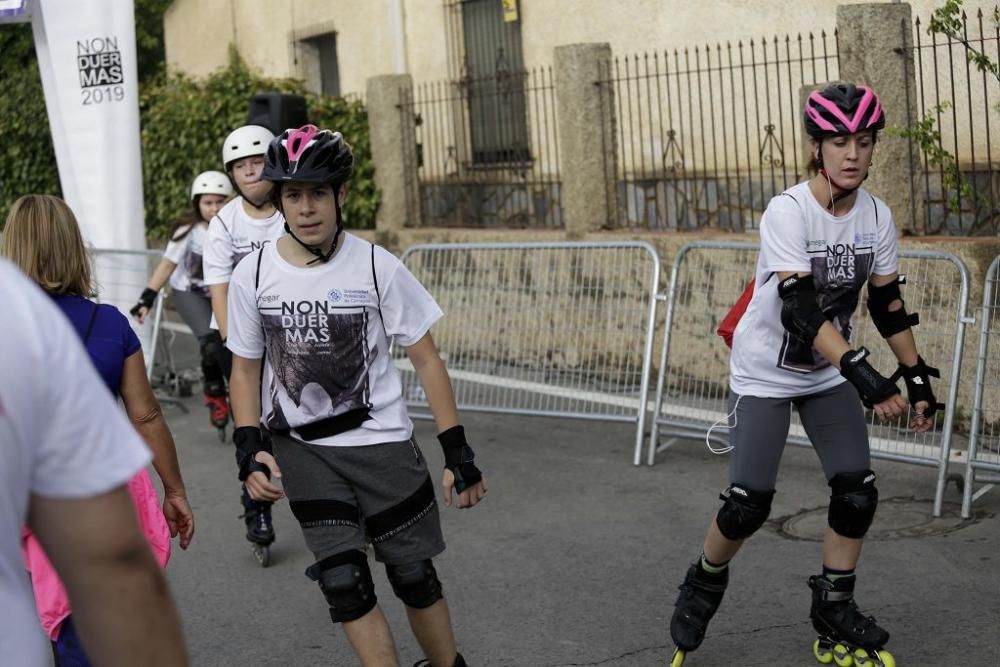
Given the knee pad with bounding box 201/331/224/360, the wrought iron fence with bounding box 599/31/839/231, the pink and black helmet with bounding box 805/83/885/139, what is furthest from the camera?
the wrought iron fence with bounding box 599/31/839/231

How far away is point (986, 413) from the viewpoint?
7.20 metres

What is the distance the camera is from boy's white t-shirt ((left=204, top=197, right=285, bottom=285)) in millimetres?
7000

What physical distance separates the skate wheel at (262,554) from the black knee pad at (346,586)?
2554mm

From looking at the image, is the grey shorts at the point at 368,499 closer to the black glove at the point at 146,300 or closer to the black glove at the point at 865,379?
the black glove at the point at 865,379

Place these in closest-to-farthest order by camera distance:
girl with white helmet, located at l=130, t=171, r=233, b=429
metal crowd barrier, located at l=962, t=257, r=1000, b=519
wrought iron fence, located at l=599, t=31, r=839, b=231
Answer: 1. metal crowd barrier, located at l=962, t=257, r=1000, b=519
2. girl with white helmet, located at l=130, t=171, r=233, b=429
3. wrought iron fence, located at l=599, t=31, r=839, b=231

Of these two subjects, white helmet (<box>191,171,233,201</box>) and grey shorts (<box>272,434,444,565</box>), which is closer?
grey shorts (<box>272,434,444,565</box>)

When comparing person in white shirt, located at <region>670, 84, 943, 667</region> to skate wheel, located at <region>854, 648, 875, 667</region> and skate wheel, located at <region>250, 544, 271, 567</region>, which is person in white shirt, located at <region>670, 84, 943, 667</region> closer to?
skate wheel, located at <region>854, 648, 875, 667</region>

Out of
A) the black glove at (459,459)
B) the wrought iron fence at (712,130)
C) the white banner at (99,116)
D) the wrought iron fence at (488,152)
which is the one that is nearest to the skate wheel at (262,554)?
the black glove at (459,459)

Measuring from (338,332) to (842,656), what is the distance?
2.02 m

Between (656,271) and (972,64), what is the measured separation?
266 cm

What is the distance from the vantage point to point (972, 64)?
31.5ft

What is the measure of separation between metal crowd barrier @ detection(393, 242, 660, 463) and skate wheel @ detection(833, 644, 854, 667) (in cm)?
356

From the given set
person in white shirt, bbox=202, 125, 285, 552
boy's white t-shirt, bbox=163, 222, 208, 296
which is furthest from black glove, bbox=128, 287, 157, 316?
person in white shirt, bbox=202, 125, 285, 552

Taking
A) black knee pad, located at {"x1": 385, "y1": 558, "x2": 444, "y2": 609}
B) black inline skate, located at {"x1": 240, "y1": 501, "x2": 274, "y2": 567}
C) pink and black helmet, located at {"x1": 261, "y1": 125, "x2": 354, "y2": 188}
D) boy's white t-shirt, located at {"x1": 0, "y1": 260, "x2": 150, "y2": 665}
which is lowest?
black inline skate, located at {"x1": 240, "y1": 501, "x2": 274, "y2": 567}
